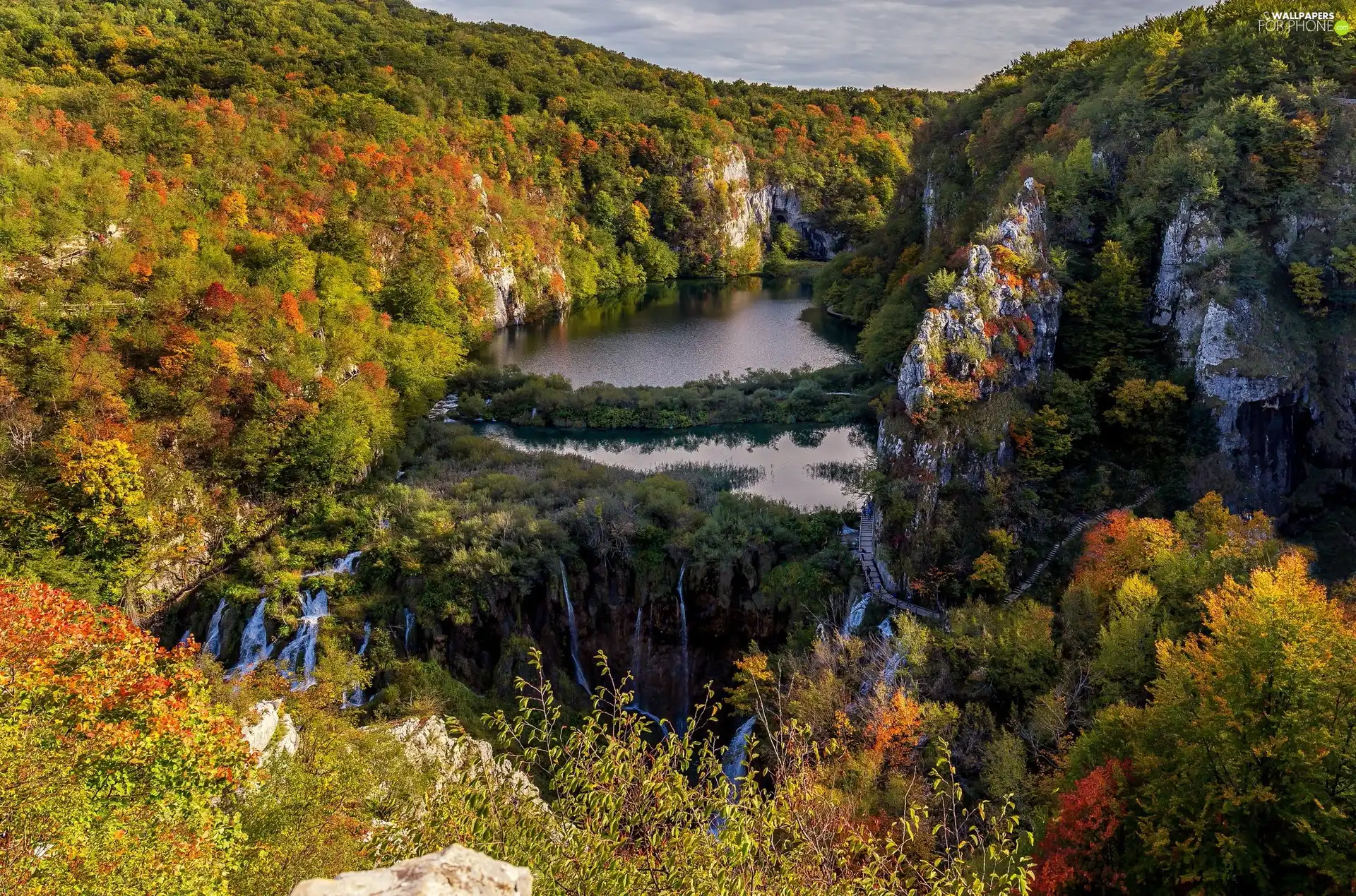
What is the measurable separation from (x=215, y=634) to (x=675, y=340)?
40.2 metres

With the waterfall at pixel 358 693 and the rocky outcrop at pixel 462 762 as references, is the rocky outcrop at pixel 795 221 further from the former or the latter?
the rocky outcrop at pixel 462 762

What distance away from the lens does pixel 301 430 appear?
1309 inches

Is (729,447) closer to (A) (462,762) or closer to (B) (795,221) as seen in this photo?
(A) (462,762)

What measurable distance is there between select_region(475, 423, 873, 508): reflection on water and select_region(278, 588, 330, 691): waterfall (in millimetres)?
14045

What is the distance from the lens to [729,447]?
3984 centimetres

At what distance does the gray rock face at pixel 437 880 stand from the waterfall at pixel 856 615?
19387mm

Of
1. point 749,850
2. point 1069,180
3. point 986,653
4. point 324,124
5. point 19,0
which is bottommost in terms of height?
point 986,653

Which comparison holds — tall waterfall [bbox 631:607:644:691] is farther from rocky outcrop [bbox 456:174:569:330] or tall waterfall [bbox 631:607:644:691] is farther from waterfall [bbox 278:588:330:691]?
A: rocky outcrop [bbox 456:174:569:330]

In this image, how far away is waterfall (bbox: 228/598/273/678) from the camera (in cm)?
2561

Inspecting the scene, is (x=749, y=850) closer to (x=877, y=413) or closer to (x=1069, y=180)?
(x=877, y=413)

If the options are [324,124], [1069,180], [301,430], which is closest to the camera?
[301,430]

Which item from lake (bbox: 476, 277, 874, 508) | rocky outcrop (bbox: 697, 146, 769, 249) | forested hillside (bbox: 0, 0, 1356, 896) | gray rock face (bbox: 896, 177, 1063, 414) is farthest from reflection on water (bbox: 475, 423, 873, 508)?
rocky outcrop (bbox: 697, 146, 769, 249)

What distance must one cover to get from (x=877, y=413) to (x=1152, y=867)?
2886 centimetres

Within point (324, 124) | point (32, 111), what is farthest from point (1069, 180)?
point (32, 111)
